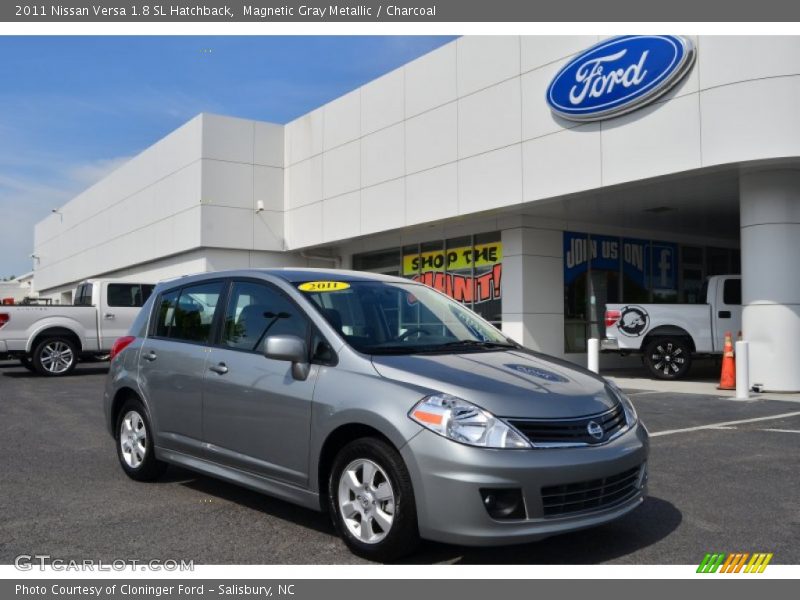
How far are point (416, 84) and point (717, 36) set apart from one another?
794 cm

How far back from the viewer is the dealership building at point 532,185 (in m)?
12.9

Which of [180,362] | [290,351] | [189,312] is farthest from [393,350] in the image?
[189,312]

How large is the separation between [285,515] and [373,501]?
1.25 metres

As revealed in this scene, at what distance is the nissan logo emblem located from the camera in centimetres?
417

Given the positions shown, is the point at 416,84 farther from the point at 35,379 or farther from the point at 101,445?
the point at 101,445

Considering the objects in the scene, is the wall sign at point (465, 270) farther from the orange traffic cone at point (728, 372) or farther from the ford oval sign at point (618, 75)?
the orange traffic cone at point (728, 372)

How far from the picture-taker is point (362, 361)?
445 cm

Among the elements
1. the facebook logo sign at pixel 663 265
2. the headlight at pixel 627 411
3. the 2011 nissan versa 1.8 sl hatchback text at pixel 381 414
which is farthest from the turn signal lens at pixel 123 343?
the facebook logo sign at pixel 663 265

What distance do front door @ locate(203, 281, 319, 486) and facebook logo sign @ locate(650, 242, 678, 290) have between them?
56.6 ft

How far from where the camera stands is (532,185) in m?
15.6

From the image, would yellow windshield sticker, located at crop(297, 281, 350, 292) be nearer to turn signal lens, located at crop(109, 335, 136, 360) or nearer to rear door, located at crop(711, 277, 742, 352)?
turn signal lens, located at crop(109, 335, 136, 360)

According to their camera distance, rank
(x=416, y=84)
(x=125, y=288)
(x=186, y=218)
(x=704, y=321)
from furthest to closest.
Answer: (x=186, y=218), (x=416, y=84), (x=125, y=288), (x=704, y=321)
